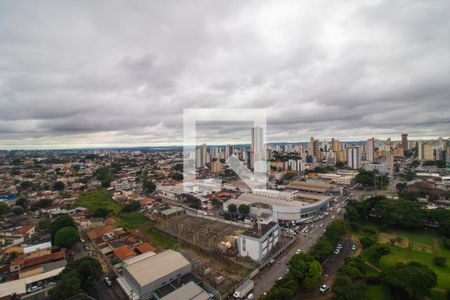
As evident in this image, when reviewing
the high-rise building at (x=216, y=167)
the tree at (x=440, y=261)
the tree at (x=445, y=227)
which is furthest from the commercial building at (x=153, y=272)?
the high-rise building at (x=216, y=167)

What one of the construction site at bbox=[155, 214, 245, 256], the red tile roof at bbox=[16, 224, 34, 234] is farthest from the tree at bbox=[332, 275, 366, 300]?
the red tile roof at bbox=[16, 224, 34, 234]

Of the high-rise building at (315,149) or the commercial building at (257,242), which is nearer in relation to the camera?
the commercial building at (257,242)

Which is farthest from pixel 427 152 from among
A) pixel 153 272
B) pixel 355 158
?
pixel 153 272

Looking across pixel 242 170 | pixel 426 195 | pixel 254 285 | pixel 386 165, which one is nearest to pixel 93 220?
pixel 254 285

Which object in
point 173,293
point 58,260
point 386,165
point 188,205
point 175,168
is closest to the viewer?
point 173,293

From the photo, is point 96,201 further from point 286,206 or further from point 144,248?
point 286,206

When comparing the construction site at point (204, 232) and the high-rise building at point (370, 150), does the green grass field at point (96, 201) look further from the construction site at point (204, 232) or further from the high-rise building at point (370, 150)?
the high-rise building at point (370, 150)

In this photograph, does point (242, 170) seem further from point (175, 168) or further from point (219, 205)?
point (219, 205)
